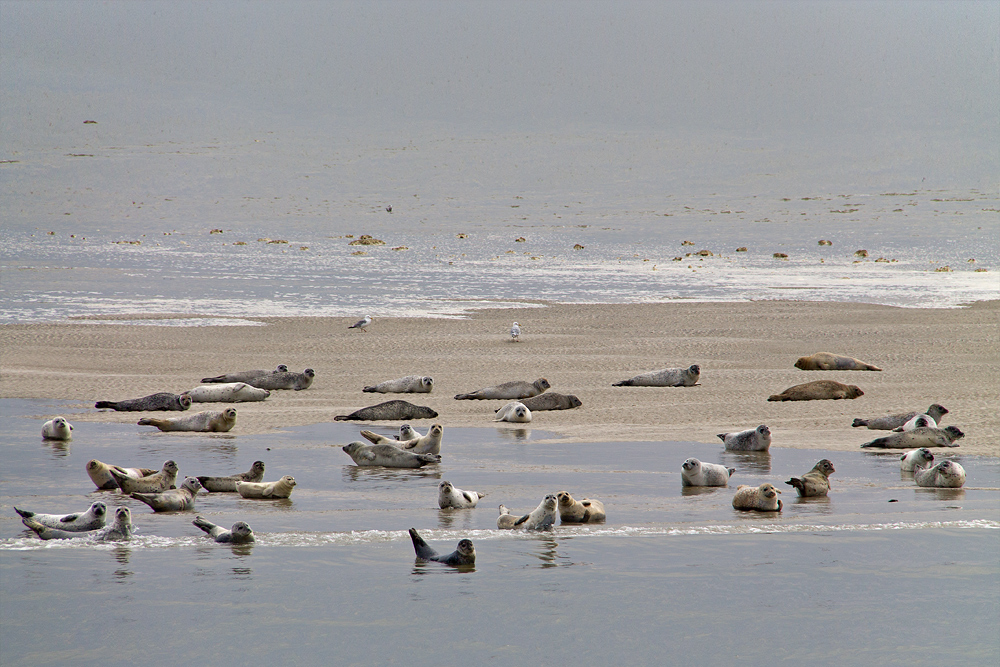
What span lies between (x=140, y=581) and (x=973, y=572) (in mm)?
3805

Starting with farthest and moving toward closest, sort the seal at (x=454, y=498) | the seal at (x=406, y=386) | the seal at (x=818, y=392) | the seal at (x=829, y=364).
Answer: the seal at (x=829, y=364)
the seal at (x=406, y=386)
the seal at (x=818, y=392)
the seal at (x=454, y=498)

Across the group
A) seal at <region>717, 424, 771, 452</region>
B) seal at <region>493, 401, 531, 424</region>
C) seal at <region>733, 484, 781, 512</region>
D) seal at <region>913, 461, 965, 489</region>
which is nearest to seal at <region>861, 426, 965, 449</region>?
seal at <region>717, 424, 771, 452</region>

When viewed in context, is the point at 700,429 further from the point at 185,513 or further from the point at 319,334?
the point at 319,334

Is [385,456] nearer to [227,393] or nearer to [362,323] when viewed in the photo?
[227,393]

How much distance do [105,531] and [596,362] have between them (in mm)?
8503

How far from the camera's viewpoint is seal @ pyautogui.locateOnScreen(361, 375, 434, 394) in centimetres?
1126

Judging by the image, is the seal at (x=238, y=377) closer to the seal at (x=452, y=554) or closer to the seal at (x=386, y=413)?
the seal at (x=386, y=413)

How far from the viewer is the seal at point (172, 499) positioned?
21.0ft

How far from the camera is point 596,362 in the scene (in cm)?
1361

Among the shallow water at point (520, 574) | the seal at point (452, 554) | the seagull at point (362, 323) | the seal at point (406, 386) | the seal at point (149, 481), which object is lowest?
the shallow water at point (520, 574)

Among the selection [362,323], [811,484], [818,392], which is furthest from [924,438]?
[362,323]

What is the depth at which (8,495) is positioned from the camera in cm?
672

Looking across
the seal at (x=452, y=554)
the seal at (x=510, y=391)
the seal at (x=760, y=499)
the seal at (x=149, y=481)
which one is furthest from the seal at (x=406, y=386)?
the seal at (x=452, y=554)

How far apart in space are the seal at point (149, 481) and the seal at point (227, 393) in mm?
4082
